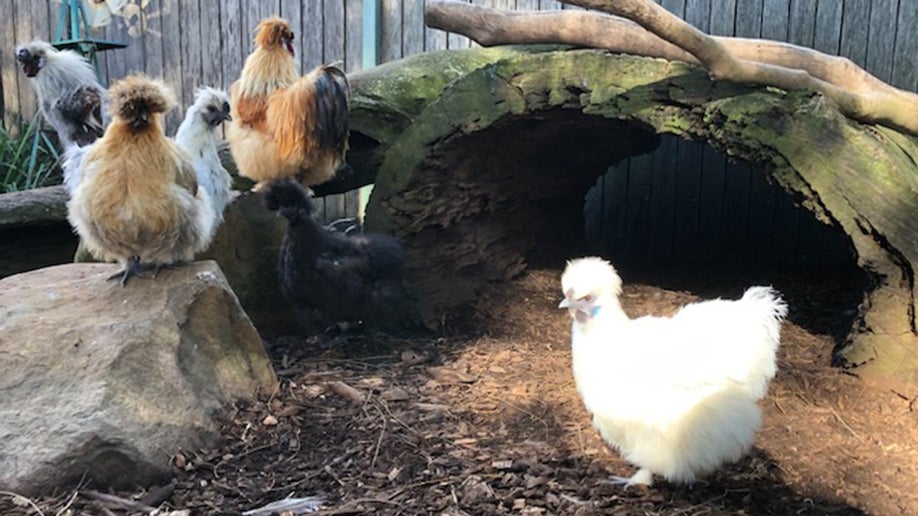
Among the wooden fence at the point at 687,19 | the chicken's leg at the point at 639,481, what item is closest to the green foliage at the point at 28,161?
the wooden fence at the point at 687,19

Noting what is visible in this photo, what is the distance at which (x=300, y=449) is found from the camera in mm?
3576

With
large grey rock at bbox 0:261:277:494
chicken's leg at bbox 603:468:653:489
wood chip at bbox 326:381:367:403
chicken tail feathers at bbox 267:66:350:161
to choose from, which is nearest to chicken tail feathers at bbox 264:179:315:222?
chicken tail feathers at bbox 267:66:350:161

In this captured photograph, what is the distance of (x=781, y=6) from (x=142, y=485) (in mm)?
5411

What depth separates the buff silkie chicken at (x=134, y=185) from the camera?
371 centimetres

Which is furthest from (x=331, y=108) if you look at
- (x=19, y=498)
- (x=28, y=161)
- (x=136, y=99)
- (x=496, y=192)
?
(x=28, y=161)

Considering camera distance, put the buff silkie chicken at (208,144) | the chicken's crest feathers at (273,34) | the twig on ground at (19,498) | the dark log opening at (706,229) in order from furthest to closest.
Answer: the dark log opening at (706,229)
the chicken's crest feathers at (273,34)
the buff silkie chicken at (208,144)
the twig on ground at (19,498)

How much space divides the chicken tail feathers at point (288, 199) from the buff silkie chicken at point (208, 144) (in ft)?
1.35

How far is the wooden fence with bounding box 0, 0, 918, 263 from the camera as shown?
5734mm

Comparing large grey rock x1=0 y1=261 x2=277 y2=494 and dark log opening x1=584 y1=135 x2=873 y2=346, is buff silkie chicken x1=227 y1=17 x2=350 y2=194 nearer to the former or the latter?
large grey rock x1=0 y1=261 x2=277 y2=494

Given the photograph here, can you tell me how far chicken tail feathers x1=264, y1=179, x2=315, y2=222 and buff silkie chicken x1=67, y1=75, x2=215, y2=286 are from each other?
3.72 ft

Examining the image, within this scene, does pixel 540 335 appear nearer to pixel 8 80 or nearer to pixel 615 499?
pixel 615 499

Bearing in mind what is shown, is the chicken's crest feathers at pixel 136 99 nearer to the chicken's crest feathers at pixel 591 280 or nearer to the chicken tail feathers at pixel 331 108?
the chicken tail feathers at pixel 331 108

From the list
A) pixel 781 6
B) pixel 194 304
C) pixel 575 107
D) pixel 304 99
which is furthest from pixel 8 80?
pixel 781 6

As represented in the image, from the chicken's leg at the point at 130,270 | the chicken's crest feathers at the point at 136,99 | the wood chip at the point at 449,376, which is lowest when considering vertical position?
the wood chip at the point at 449,376
